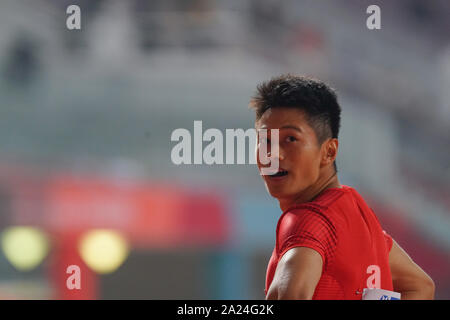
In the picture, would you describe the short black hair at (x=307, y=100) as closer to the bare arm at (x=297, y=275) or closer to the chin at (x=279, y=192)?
the chin at (x=279, y=192)

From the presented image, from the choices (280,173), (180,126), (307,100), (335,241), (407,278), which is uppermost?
(180,126)

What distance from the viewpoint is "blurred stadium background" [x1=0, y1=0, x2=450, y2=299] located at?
540 centimetres

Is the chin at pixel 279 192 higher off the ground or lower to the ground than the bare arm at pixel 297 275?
higher

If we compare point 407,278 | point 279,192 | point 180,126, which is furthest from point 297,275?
point 180,126

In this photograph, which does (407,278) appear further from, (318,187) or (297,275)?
(297,275)

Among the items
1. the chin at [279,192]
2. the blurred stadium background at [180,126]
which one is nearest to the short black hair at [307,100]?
the chin at [279,192]

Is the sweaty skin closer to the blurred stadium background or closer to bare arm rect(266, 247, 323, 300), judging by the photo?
bare arm rect(266, 247, 323, 300)

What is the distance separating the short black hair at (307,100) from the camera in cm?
111

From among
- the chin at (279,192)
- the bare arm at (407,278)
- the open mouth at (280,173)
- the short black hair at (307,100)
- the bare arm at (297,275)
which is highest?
the short black hair at (307,100)

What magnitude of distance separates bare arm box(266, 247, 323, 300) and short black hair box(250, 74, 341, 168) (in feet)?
0.94

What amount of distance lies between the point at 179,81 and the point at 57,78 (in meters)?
1.55

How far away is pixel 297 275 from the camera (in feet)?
2.89

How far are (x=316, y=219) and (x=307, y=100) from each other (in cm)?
27
